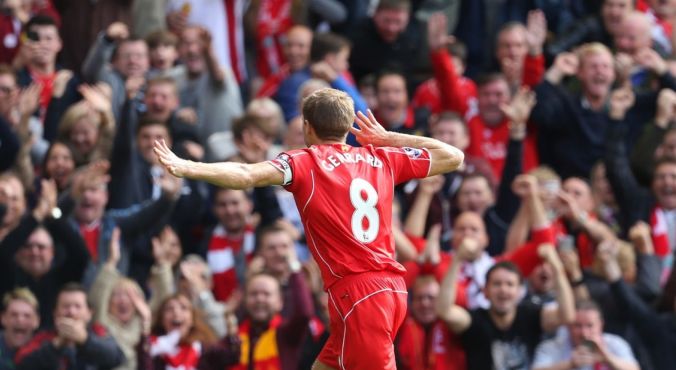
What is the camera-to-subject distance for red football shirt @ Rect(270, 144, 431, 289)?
11.4m

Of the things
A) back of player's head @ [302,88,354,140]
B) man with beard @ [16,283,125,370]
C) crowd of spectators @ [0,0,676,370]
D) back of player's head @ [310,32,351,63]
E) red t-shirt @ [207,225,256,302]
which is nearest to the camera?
back of player's head @ [302,88,354,140]

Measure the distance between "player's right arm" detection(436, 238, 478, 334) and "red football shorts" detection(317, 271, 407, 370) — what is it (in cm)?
344

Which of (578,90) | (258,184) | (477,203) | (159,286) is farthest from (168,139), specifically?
(258,184)

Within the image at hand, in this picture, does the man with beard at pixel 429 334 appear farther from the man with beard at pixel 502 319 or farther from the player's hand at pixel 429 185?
the player's hand at pixel 429 185

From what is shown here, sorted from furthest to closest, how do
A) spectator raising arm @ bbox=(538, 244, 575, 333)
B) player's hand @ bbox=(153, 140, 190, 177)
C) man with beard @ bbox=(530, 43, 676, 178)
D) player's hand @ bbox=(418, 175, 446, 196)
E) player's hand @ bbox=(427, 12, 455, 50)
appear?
player's hand @ bbox=(427, 12, 455, 50), man with beard @ bbox=(530, 43, 676, 178), player's hand @ bbox=(418, 175, 446, 196), spectator raising arm @ bbox=(538, 244, 575, 333), player's hand @ bbox=(153, 140, 190, 177)

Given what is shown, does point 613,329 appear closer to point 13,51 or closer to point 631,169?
point 631,169

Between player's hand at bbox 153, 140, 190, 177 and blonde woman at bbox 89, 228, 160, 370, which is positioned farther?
blonde woman at bbox 89, 228, 160, 370

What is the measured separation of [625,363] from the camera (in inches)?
578

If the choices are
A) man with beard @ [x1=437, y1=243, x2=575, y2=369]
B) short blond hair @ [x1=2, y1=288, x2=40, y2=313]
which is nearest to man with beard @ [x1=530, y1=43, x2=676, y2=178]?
man with beard @ [x1=437, y1=243, x2=575, y2=369]

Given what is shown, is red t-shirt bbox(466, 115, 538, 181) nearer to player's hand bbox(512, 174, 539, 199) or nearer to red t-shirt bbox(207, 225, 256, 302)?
player's hand bbox(512, 174, 539, 199)

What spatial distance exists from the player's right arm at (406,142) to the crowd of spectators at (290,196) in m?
3.04

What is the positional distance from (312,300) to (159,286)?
1.34m

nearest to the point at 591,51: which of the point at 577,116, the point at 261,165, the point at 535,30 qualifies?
the point at 577,116

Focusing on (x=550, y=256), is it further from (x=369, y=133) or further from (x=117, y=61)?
(x=117, y=61)
